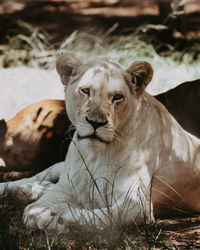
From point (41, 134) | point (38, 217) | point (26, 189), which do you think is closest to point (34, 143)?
point (41, 134)

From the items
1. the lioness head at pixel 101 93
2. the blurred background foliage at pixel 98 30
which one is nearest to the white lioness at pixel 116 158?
the lioness head at pixel 101 93

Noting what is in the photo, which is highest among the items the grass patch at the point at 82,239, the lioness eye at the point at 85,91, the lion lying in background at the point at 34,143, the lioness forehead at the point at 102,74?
the lioness forehead at the point at 102,74

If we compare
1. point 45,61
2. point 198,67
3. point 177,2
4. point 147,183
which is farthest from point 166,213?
point 177,2

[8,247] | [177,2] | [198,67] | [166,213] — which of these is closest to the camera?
[8,247]

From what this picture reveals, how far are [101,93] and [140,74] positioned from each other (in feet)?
1.42

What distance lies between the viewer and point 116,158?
4879 millimetres

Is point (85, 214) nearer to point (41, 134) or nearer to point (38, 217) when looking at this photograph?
point (38, 217)

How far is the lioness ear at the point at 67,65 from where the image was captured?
192 inches

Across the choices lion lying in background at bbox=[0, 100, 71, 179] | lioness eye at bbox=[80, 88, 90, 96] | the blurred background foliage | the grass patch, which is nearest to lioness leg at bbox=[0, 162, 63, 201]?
lion lying in background at bbox=[0, 100, 71, 179]

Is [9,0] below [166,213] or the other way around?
the other way around

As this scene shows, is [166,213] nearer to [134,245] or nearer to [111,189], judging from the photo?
[111,189]

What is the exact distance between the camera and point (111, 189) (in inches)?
190

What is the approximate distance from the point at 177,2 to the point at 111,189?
21.3 ft

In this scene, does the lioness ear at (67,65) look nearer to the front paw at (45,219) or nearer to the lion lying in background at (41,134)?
the front paw at (45,219)
